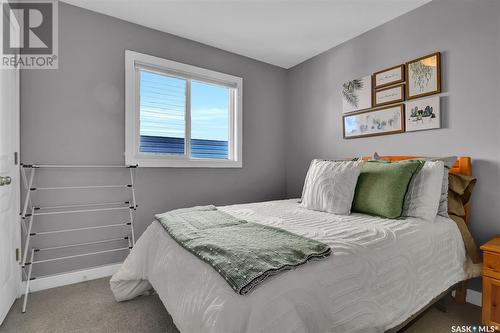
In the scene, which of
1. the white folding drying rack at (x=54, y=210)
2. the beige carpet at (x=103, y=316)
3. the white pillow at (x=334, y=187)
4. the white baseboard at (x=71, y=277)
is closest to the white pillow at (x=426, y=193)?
the white pillow at (x=334, y=187)

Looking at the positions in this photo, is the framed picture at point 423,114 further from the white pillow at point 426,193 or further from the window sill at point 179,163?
the window sill at point 179,163

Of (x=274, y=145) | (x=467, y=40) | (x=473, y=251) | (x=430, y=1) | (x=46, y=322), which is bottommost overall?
(x=46, y=322)

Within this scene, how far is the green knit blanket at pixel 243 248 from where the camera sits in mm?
960

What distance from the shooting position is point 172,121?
296 cm

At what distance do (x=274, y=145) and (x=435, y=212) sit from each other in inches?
88.9

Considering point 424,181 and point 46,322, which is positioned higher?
point 424,181

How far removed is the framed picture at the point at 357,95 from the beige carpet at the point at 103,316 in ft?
6.43

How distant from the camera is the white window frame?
103 inches

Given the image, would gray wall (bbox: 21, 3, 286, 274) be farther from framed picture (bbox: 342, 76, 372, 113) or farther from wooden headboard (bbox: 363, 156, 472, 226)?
wooden headboard (bbox: 363, 156, 472, 226)

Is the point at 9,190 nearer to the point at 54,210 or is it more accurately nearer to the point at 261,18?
the point at 54,210

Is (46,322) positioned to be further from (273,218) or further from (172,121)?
(172,121)

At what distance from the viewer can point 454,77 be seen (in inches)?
83.8

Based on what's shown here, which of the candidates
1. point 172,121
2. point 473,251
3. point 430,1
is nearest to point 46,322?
point 172,121

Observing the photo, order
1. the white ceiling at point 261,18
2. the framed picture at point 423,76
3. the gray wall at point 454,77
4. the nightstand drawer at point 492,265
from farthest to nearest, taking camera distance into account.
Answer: the white ceiling at point 261,18 → the framed picture at point 423,76 → the gray wall at point 454,77 → the nightstand drawer at point 492,265
